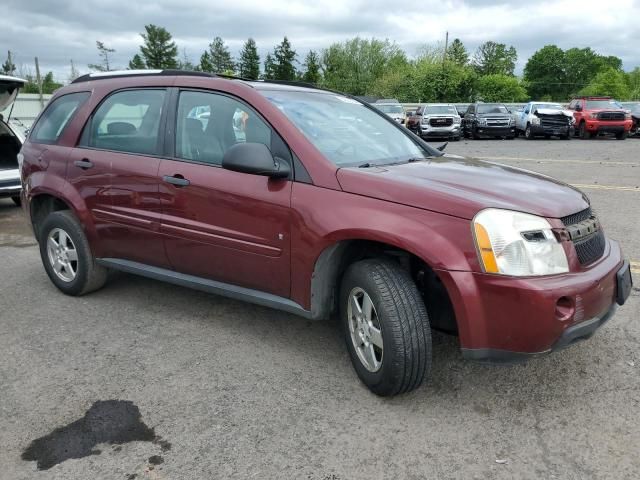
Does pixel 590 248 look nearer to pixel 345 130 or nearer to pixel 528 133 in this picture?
pixel 345 130

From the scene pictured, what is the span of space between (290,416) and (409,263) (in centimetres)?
99

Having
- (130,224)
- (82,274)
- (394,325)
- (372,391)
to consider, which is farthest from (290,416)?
(82,274)

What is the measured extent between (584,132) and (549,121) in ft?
5.26

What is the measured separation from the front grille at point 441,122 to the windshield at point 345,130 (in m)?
20.8

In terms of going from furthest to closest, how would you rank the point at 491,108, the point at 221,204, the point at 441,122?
the point at 491,108 → the point at 441,122 → the point at 221,204

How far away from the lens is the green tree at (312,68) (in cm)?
8281

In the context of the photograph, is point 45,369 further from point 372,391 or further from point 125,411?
point 372,391

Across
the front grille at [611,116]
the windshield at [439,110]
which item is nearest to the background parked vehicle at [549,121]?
the front grille at [611,116]

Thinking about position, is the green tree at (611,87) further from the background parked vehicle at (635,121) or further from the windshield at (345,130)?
the windshield at (345,130)

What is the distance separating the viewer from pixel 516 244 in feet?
8.53

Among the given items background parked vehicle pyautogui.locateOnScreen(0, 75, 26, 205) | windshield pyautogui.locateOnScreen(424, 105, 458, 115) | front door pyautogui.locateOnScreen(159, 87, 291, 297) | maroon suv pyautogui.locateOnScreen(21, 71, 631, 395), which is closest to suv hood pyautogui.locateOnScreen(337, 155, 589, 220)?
maroon suv pyautogui.locateOnScreen(21, 71, 631, 395)

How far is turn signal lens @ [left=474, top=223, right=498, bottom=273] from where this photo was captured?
2588mm

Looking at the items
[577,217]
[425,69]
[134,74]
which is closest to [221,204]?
[134,74]

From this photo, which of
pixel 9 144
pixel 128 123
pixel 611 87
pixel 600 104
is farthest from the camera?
pixel 611 87
